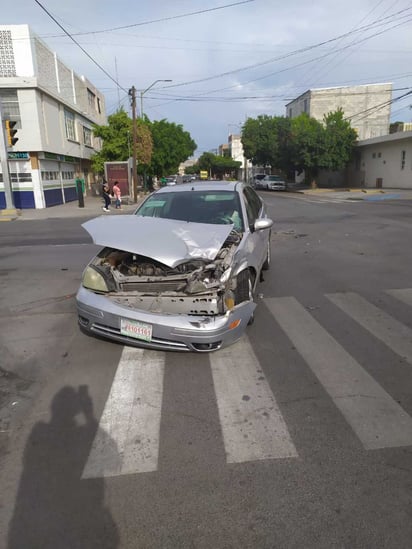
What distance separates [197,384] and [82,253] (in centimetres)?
765

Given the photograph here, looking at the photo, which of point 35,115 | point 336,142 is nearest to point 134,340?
point 35,115

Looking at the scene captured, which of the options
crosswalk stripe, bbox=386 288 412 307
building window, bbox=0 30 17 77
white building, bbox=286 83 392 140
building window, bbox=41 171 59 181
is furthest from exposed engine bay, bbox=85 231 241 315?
white building, bbox=286 83 392 140

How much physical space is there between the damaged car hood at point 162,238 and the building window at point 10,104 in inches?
942

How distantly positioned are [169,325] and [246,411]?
3.56ft

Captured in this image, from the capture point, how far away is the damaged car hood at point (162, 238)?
423cm

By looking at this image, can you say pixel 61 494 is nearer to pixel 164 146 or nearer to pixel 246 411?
pixel 246 411

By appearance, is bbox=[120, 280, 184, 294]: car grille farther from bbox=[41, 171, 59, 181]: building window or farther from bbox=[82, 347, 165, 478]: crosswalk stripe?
bbox=[41, 171, 59, 181]: building window

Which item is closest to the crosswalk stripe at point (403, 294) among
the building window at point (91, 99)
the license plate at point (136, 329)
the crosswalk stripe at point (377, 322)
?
the crosswalk stripe at point (377, 322)

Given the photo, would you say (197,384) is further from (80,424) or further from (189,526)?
(189,526)

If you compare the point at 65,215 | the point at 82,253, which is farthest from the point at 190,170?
the point at 82,253

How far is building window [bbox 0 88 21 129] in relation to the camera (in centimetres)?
2450

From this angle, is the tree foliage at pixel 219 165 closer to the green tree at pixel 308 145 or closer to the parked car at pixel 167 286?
the green tree at pixel 308 145

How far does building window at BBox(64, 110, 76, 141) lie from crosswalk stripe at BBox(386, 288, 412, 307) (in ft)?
100

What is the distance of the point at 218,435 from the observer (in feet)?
10.1
